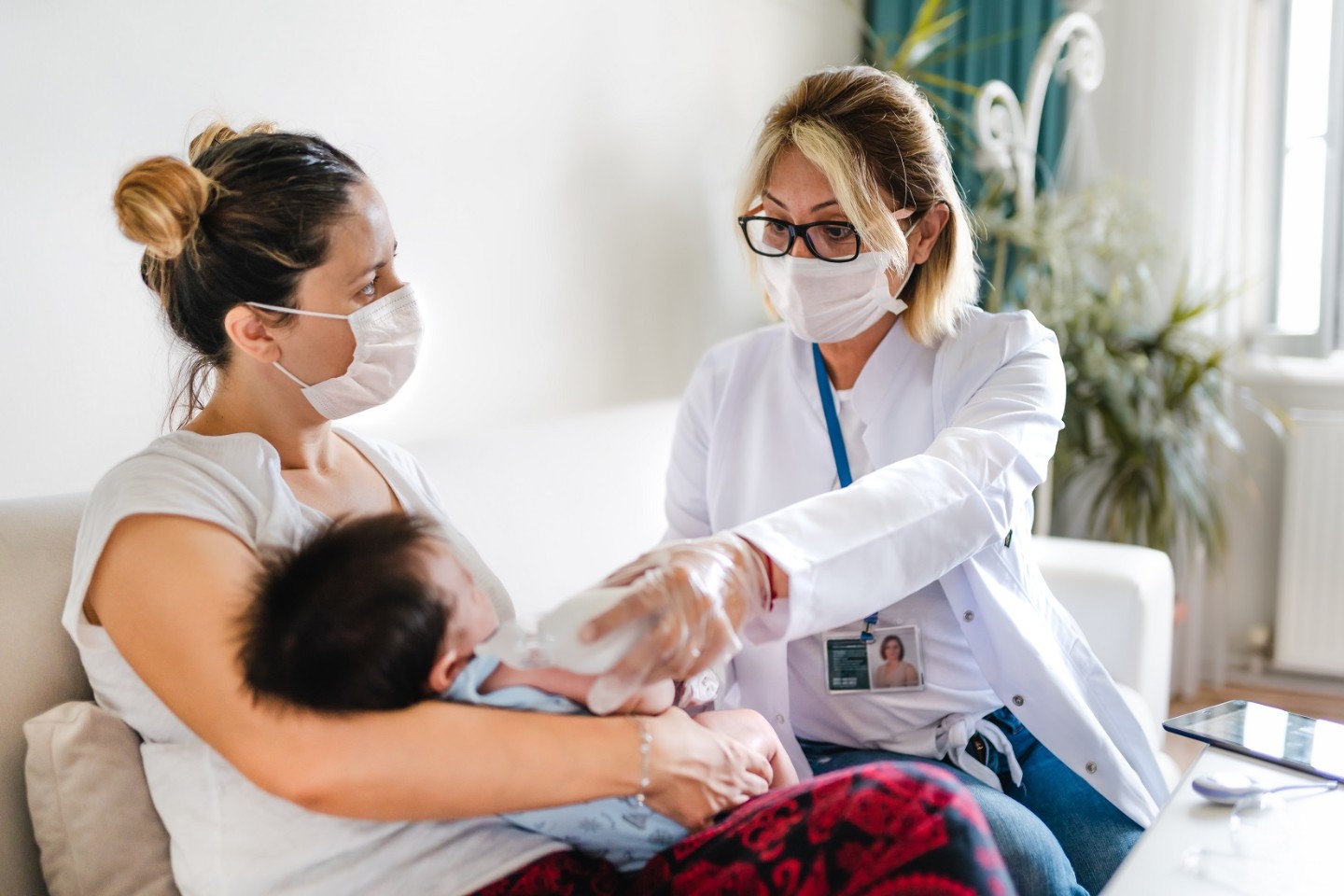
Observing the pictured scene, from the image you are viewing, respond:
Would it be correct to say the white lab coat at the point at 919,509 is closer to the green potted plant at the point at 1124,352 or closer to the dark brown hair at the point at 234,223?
the dark brown hair at the point at 234,223

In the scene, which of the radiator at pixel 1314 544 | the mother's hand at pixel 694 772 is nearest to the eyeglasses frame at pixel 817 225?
the mother's hand at pixel 694 772

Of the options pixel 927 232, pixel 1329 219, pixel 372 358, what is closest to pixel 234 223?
pixel 372 358

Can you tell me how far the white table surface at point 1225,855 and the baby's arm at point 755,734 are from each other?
0.35 metres

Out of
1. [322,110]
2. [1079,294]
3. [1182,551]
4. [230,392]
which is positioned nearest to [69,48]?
[322,110]

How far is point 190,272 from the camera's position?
49.3 inches

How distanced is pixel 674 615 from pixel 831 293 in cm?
71

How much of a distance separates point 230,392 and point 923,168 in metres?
0.95

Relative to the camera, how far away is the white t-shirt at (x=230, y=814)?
105 centimetres

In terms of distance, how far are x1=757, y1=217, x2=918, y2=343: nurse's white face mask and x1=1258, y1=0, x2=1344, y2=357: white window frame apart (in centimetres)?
235

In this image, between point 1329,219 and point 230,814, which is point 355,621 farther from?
point 1329,219

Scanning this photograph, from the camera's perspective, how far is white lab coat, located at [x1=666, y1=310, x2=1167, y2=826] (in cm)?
123

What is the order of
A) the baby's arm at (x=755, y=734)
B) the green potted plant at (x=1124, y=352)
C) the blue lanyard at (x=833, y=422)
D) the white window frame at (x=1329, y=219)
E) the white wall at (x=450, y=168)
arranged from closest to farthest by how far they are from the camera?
the baby's arm at (x=755, y=734)
the white wall at (x=450, y=168)
the blue lanyard at (x=833, y=422)
the green potted plant at (x=1124, y=352)
the white window frame at (x=1329, y=219)

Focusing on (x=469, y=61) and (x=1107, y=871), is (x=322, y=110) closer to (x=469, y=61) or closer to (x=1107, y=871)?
(x=469, y=61)

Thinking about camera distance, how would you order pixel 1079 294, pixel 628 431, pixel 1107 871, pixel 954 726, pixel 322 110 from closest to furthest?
1. pixel 1107 871
2. pixel 954 726
3. pixel 322 110
4. pixel 628 431
5. pixel 1079 294
